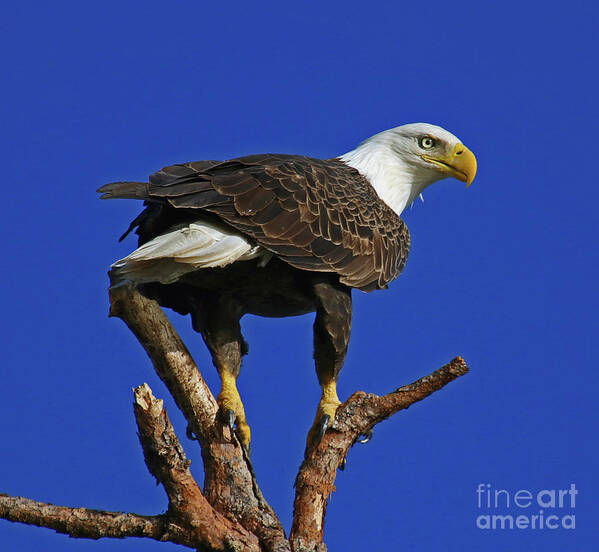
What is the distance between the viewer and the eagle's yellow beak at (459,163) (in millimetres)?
7594

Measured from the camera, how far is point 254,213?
5.98 meters

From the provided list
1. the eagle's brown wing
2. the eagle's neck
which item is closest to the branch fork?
the eagle's brown wing

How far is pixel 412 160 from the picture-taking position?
767 centimetres

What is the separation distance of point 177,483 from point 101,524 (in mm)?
522

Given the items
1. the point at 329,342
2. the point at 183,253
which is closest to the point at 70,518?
the point at 183,253

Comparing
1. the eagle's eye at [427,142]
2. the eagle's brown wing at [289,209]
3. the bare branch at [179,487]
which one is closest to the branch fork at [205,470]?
the bare branch at [179,487]

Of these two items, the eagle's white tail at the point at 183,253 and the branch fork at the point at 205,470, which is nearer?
the branch fork at the point at 205,470

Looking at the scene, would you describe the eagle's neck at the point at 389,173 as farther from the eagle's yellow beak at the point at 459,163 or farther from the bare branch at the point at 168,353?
the bare branch at the point at 168,353

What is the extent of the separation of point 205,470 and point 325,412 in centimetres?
99

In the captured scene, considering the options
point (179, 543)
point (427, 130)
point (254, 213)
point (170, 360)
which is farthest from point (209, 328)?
point (427, 130)

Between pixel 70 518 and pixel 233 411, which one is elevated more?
pixel 233 411

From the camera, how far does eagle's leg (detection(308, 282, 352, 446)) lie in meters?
6.36

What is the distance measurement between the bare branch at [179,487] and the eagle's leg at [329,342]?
100 cm

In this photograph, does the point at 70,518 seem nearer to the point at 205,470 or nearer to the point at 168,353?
the point at 205,470
